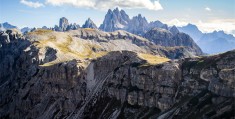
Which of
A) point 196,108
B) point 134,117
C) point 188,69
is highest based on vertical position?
point 188,69

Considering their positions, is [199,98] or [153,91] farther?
[153,91]

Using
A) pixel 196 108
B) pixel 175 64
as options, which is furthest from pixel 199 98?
pixel 175 64

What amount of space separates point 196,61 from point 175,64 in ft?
37.5

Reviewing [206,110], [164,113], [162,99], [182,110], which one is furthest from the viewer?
[162,99]

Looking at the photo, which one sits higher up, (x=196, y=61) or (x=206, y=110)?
(x=196, y=61)

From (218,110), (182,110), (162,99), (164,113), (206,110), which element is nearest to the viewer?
(218,110)

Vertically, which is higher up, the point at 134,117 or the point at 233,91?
the point at 233,91

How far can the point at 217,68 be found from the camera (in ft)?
563

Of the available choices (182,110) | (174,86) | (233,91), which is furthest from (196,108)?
(174,86)

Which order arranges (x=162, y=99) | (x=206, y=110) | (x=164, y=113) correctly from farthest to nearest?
(x=162, y=99) < (x=164, y=113) < (x=206, y=110)

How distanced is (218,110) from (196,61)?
52.2 metres

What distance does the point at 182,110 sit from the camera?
533 feet

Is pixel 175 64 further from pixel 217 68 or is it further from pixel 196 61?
pixel 217 68

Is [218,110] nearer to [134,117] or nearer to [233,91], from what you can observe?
[233,91]
